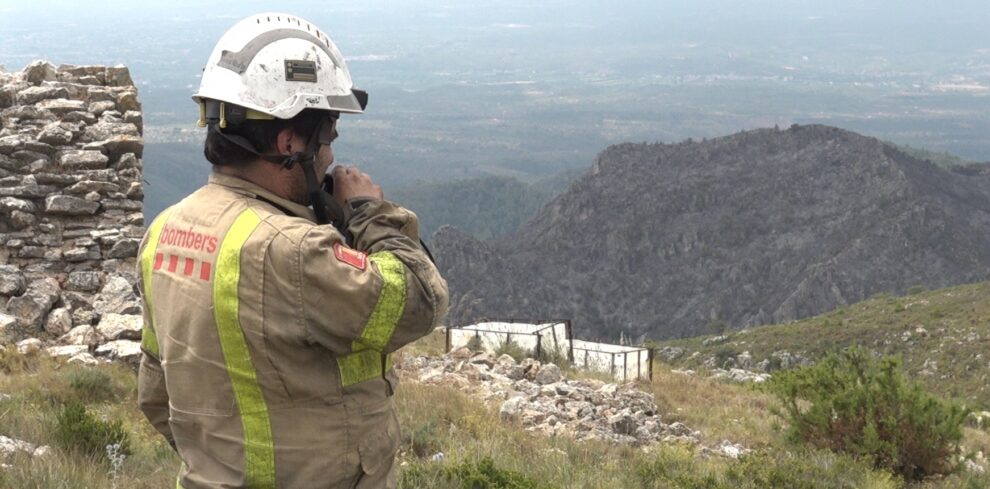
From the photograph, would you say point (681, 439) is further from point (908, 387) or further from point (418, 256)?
point (418, 256)

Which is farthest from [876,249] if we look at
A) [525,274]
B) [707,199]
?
[525,274]

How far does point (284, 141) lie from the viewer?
9.23 feet

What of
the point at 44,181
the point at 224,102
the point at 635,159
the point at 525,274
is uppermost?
the point at 224,102

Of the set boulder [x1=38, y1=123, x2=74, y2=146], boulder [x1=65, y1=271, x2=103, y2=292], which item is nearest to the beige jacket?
boulder [x1=65, y1=271, x2=103, y2=292]

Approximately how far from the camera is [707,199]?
9669 cm

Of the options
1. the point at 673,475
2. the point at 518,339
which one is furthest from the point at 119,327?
the point at 518,339

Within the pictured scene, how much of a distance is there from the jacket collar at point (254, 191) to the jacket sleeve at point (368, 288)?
6.1 inches

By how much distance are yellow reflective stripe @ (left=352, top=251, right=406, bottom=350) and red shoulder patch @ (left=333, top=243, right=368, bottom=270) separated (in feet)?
0.16

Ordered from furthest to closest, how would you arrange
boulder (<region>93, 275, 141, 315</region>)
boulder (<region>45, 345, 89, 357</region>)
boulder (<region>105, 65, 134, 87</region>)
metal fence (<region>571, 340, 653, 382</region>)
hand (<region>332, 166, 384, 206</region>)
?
metal fence (<region>571, 340, 653, 382</region>) < boulder (<region>105, 65, 134, 87</region>) < boulder (<region>93, 275, 141, 315</region>) < boulder (<region>45, 345, 89, 357</region>) < hand (<region>332, 166, 384, 206</region>)

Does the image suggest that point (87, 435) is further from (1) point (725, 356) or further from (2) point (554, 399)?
(1) point (725, 356)

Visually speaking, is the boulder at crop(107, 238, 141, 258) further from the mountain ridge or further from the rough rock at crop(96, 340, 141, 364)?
the mountain ridge

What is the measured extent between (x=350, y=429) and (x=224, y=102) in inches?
35.1

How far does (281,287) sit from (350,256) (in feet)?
0.57

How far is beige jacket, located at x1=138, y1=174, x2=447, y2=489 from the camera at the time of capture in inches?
100.0
